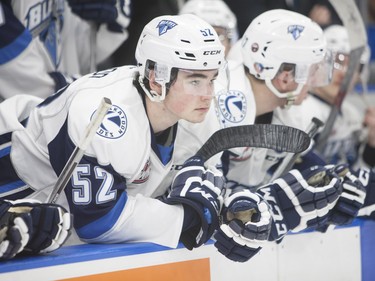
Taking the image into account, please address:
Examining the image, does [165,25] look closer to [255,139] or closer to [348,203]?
[255,139]

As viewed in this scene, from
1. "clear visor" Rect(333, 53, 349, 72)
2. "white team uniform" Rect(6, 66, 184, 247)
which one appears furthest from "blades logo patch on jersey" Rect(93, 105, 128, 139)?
"clear visor" Rect(333, 53, 349, 72)

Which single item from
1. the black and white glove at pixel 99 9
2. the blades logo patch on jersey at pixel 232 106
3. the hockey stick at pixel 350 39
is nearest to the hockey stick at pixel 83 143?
the blades logo patch on jersey at pixel 232 106

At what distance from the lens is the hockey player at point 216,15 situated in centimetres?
359

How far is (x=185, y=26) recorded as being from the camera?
225 cm

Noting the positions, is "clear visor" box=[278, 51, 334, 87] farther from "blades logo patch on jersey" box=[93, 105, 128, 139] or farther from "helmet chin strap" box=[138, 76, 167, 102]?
"blades logo patch on jersey" box=[93, 105, 128, 139]

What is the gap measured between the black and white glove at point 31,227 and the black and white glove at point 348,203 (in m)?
0.79

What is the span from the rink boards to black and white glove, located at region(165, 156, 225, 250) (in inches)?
2.2

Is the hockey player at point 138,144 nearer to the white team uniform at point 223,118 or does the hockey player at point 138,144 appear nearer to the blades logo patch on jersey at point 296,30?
the white team uniform at point 223,118

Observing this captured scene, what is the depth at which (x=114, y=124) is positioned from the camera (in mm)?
2180

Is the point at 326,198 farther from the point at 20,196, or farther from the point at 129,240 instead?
the point at 20,196

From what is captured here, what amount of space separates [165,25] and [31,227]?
662 millimetres

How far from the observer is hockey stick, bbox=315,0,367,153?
10.4ft

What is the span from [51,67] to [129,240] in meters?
1.11

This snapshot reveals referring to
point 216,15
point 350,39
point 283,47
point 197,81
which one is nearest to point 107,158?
point 197,81
